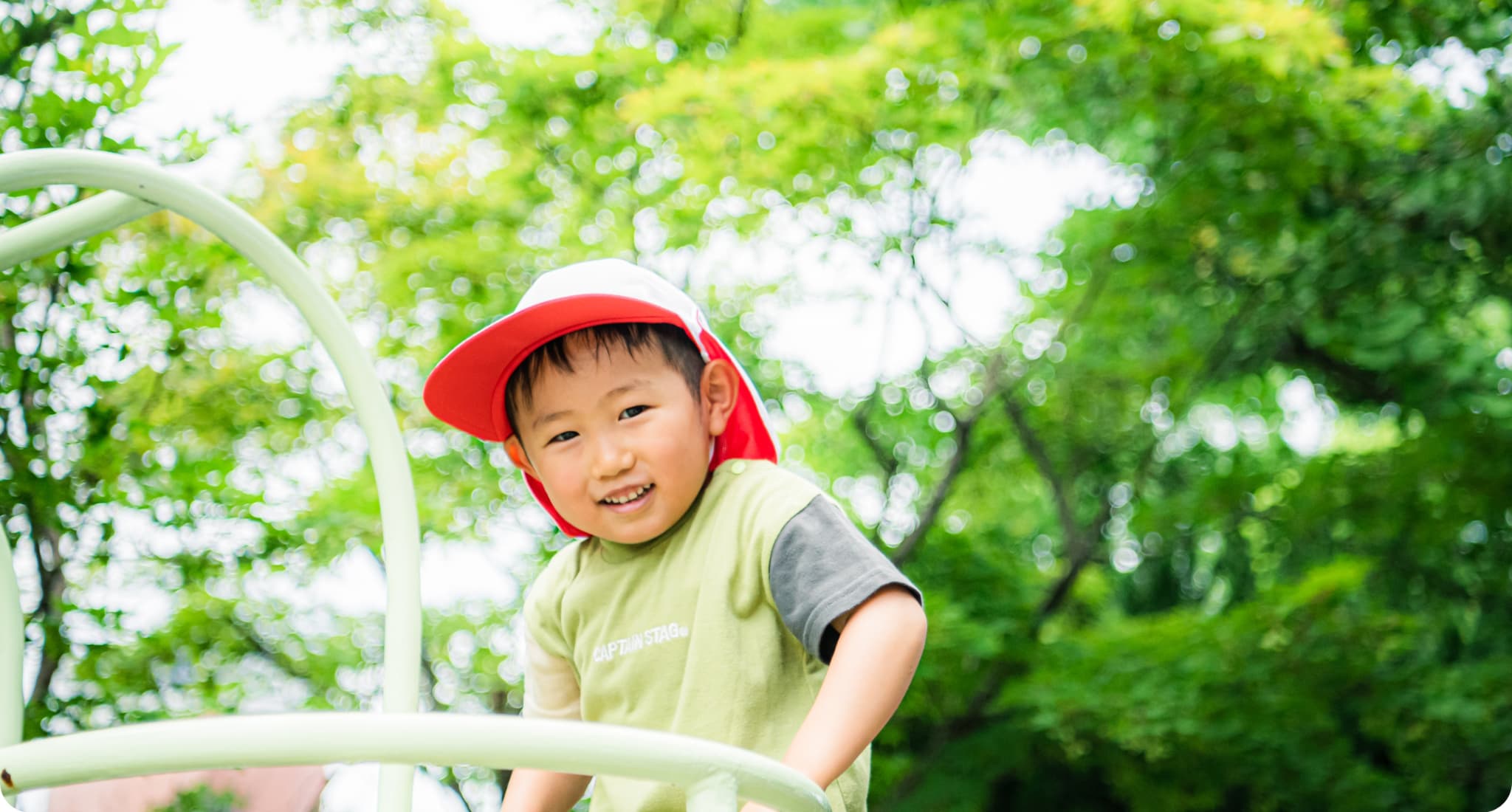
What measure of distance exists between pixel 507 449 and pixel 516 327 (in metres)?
0.16

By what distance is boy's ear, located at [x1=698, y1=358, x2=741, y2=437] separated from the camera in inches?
50.5

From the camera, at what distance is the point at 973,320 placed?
5.35 metres

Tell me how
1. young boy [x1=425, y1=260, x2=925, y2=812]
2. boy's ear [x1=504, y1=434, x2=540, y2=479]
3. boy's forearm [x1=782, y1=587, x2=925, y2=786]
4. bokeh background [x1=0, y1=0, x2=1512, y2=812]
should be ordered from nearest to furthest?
boy's forearm [x1=782, y1=587, x2=925, y2=786]
young boy [x1=425, y1=260, x2=925, y2=812]
boy's ear [x1=504, y1=434, x2=540, y2=479]
bokeh background [x1=0, y1=0, x2=1512, y2=812]

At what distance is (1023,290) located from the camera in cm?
562

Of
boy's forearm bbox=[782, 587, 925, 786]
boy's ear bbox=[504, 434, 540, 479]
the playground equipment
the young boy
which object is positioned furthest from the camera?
boy's ear bbox=[504, 434, 540, 479]

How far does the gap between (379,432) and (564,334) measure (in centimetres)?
22

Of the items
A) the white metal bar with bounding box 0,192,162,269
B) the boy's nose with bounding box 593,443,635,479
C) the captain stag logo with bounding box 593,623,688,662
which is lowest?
the captain stag logo with bounding box 593,623,688,662

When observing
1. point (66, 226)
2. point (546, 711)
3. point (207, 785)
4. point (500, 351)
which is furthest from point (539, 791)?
point (207, 785)

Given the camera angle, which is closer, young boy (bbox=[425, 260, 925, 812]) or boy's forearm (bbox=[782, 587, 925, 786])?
boy's forearm (bbox=[782, 587, 925, 786])

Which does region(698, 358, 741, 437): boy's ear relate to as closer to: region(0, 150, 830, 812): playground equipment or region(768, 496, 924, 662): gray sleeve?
region(768, 496, 924, 662): gray sleeve

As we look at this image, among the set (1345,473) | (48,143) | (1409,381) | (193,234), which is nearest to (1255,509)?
(1345,473)

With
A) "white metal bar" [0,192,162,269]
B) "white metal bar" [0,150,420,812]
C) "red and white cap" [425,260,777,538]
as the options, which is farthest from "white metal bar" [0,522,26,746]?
"red and white cap" [425,260,777,538]

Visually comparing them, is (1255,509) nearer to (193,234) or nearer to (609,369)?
(193,234)

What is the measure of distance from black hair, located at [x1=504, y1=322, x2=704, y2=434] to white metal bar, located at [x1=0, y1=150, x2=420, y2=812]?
14cm
